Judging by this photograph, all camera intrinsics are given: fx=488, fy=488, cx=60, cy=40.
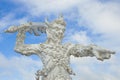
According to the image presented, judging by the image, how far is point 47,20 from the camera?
12.6m

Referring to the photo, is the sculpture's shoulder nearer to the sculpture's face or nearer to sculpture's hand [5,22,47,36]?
the sculpture's face

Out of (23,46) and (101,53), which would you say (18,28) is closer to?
(23,46)

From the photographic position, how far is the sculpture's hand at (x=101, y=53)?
1186 cm

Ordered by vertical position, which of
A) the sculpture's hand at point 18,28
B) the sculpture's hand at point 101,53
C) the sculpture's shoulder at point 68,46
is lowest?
the sculpture's hand at point 101,53

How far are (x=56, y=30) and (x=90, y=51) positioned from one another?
1.02m

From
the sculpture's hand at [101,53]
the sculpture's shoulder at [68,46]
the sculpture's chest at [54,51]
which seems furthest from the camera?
the sculpture's shoulder at [68,46]

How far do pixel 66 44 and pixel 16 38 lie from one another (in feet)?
4.20

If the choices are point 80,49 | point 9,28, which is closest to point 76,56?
point 80,49

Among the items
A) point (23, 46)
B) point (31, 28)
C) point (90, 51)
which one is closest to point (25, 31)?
point (31, 28)

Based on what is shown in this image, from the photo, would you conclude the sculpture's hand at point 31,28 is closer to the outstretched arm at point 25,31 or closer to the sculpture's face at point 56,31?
the outstretched arm at point 25,31

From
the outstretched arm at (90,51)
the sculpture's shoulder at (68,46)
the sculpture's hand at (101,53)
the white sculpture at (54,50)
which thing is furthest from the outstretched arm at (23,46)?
the sculpture's hand at (101,53)

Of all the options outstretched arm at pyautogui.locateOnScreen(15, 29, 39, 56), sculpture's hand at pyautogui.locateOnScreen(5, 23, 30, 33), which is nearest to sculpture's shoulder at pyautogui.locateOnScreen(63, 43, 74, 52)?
outstretched arm at pyautogui.locateOnScreen(15, 29, 39, 56)

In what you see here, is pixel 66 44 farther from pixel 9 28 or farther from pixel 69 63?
pixel 9 28

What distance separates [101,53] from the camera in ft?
39.3
